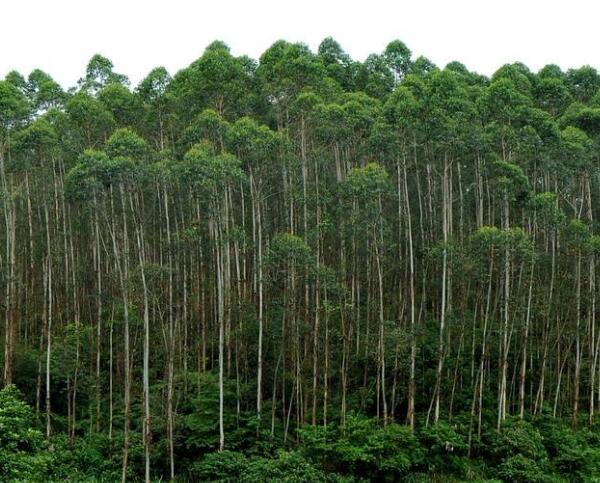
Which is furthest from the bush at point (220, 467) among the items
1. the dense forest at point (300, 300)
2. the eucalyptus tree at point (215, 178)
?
the eucalyptus tree at point (215, 178)

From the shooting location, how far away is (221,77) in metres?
21.1

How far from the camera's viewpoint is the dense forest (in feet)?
53.3

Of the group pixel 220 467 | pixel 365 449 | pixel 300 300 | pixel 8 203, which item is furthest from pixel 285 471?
pixel 8 203

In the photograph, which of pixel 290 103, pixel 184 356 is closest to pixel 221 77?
pixel 290 103

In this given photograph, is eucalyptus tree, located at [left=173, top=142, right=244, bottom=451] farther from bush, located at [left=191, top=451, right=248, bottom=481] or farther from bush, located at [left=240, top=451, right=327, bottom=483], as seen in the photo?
bush, located at [left=240, top=451, right=327, bottom=483]

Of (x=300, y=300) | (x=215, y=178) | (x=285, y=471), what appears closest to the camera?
(x=285, y=471)

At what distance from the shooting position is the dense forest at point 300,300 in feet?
53.3

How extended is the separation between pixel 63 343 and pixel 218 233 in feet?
24.4

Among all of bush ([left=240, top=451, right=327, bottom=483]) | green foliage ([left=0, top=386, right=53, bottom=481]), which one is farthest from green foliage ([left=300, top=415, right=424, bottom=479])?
green foliage ([left=0, top=386, right=53, bottom=481])

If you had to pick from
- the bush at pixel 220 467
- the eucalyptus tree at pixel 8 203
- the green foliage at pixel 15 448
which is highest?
the eucalyptus tree at pixel 8 203

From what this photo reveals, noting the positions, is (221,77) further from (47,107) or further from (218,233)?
(47,107)

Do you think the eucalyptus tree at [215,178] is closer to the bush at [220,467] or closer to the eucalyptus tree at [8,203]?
the bush at [220,467]

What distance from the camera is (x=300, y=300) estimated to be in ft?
63.6

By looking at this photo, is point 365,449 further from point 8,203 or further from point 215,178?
point 8,203
